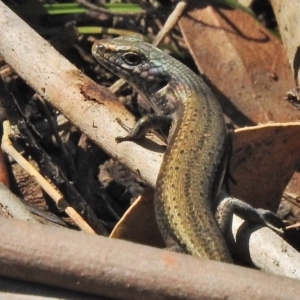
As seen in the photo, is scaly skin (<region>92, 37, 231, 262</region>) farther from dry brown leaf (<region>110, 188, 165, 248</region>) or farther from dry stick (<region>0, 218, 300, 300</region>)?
dry stick (<region>0, 218, 300, 300</region>)

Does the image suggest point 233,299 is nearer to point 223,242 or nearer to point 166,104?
point 223,242

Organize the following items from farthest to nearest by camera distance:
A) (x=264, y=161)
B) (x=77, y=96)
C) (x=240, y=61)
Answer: (x=240, y=61) < (x=264, y=161) < (x=77, y=96)

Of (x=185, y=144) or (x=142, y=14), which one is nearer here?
(x=185, y=144)

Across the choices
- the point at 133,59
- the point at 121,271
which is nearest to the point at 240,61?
the point at 133,59

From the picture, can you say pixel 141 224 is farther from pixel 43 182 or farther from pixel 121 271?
pixel 121 271

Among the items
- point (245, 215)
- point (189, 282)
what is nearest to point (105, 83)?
point (245, 215)

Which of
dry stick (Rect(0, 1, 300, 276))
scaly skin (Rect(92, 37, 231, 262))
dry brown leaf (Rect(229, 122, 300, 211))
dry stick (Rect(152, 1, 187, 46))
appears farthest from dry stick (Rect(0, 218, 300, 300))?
dry stick (Rect(152, 1, 187, 46))
